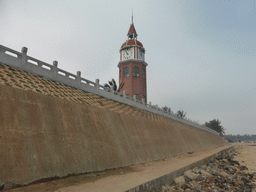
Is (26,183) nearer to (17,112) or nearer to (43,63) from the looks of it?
(17,112)

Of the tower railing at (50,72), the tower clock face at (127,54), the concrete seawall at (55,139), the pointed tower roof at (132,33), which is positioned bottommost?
the concrete seawall at (55,139)

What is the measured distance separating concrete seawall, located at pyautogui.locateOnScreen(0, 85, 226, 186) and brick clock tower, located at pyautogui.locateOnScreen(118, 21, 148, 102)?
20.1 metres

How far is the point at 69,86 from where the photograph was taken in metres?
13.2

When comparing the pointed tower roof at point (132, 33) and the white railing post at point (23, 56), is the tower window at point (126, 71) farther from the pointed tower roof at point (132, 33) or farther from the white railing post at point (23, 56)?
Result: the white railing post at point (23, 56)

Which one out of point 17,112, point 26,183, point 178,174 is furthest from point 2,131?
point 178,174

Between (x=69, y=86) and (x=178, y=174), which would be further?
(x=69, y=86)

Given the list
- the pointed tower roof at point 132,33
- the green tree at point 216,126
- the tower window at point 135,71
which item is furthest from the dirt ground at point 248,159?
the green tree at point 216,126

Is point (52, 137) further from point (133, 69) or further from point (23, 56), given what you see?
point (133, 69)

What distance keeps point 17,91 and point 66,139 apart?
8.56ft

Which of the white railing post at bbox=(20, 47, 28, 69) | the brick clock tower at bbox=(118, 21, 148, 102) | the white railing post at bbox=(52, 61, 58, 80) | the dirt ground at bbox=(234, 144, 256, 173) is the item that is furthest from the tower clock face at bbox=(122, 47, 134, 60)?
the white railing post at bbox=(20, 47, 28, 69)

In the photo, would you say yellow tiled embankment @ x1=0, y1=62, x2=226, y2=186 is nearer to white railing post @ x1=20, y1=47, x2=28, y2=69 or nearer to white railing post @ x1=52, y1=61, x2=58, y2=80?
white railing post @ x1=20, y1=47, x2=28, y2=69

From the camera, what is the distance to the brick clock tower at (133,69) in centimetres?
3142

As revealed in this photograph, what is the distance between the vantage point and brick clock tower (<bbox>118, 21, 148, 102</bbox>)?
31.4m

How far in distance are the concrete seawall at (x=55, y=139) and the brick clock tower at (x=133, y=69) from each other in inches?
791
